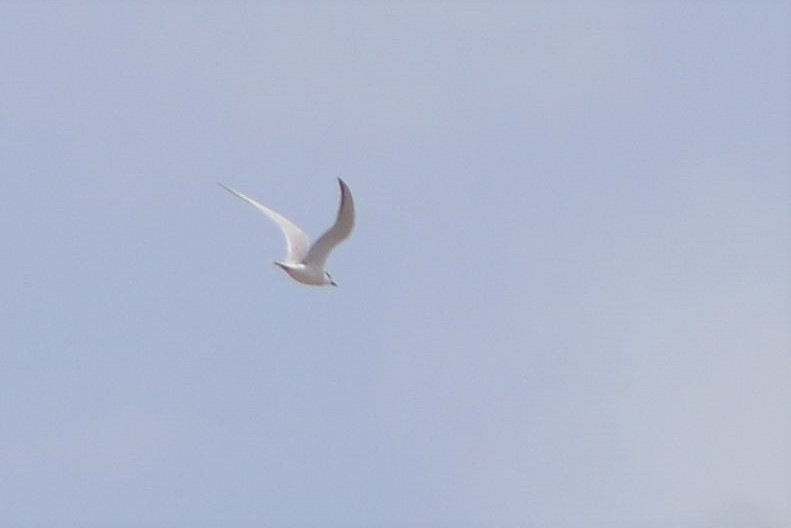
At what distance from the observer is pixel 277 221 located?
102 feet

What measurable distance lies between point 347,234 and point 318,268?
3.32 feet

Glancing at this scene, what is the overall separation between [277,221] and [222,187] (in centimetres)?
80

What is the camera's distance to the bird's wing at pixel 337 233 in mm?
29516

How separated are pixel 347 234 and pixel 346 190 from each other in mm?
1119

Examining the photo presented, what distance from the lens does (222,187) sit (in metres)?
31.1

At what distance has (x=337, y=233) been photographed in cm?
3030

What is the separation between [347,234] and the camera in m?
30.2

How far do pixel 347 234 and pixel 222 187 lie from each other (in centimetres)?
188

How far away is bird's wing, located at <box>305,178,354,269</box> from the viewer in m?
29.5

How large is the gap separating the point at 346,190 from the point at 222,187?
7.97ft

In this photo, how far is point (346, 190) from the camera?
Result: 96.0 ft

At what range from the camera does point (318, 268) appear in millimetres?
31094

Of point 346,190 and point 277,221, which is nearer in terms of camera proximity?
point 346,190
